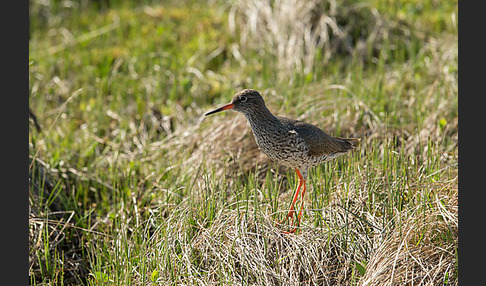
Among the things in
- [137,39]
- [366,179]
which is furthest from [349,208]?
[137,39]

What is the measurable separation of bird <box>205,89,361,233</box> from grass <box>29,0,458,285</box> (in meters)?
0.17

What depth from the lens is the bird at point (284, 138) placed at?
505 centimetres

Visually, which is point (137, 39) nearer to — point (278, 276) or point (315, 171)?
point (315, 171)

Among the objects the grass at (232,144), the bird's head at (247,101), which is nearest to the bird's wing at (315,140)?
the grass at (232,144)

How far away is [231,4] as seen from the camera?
9.54 metres

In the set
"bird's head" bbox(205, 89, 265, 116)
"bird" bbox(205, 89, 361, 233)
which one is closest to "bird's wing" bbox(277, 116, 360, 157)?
"bird" bbox(205, 89, 361, 233)

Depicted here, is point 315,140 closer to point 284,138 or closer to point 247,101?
point 284,138

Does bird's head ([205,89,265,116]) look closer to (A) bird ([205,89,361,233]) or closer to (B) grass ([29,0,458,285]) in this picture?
(A) bird ([205,89,361,233])

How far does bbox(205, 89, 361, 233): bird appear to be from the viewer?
5.05 meters

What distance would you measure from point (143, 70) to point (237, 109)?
3475mm

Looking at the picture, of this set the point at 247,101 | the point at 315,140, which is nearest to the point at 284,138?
the point at 315,140

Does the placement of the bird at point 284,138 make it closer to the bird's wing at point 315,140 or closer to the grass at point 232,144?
the bird's wing at point 315,140

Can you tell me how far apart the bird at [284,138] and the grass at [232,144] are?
0.17 metres

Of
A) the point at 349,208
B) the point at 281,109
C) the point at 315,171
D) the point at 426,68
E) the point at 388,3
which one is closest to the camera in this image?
the point at 349,208
